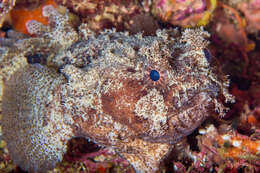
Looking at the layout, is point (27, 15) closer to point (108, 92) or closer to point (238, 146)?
point (108, 92)

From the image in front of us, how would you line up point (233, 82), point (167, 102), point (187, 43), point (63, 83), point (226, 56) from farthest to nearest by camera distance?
point (226, 56) → point (233, 82) → point (63, 83) → point (187, 43) → point (167, 102)

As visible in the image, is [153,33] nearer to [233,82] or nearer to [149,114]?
[149,114]

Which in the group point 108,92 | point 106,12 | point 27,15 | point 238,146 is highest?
point 106,12

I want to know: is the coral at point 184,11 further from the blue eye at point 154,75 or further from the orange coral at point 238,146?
the orange coral at point 238,146

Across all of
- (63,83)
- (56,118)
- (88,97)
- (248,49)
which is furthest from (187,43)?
(248,49)

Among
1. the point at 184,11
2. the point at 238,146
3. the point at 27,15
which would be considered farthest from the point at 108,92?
the point at 27,15

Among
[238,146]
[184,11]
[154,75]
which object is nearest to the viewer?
[154,75]
